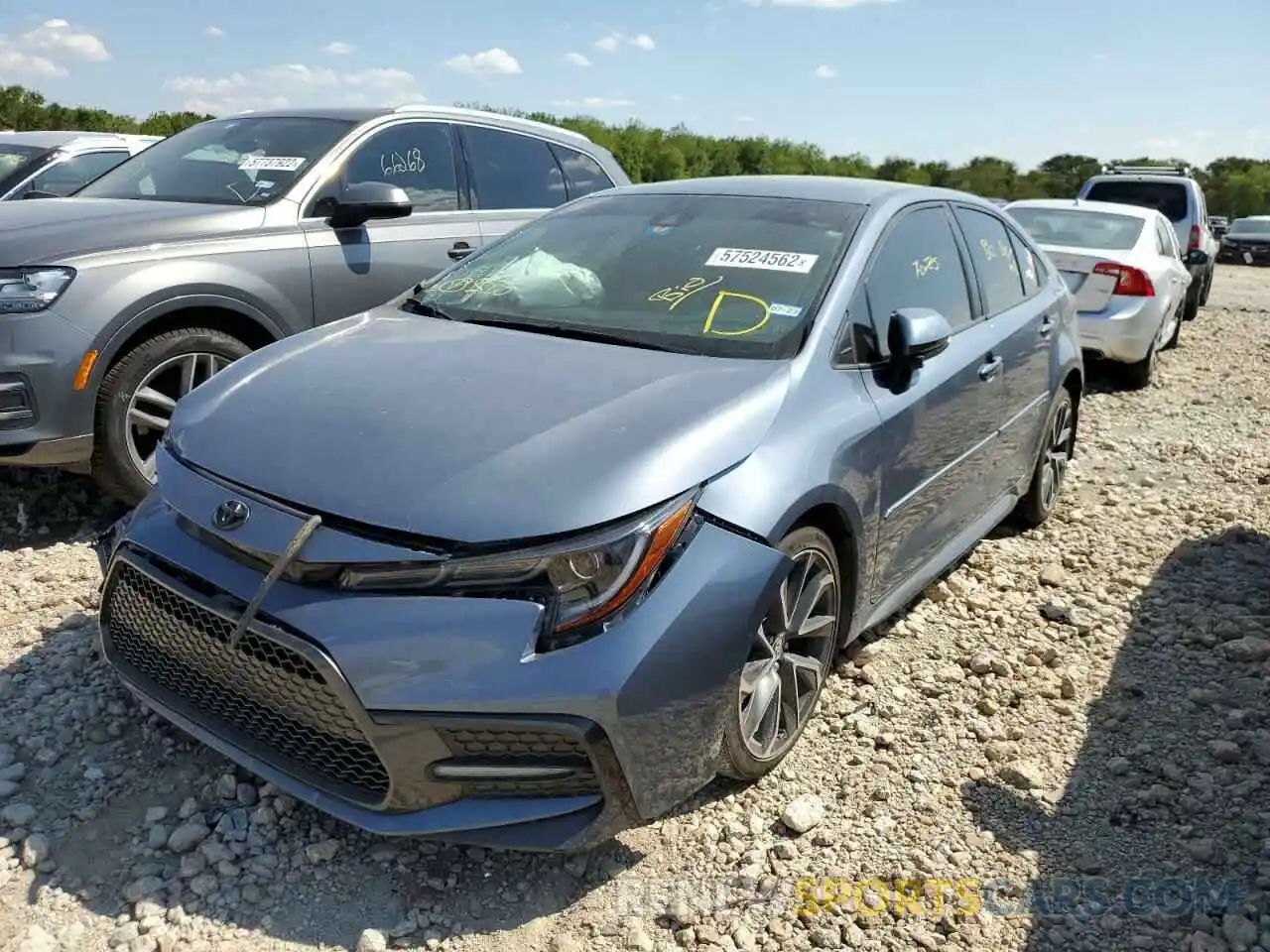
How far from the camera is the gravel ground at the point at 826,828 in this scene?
2355 mm

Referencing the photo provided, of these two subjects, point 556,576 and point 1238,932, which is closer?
point 556,576

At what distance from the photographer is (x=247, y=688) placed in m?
2.35

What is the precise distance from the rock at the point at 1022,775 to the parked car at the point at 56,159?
765cm

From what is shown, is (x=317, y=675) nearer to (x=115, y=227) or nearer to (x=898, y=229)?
(x=898, y=229)

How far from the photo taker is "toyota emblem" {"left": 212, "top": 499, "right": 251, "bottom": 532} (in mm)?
2361

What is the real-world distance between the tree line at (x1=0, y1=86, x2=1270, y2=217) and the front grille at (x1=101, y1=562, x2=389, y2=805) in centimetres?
1924

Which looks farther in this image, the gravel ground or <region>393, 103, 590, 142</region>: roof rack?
<region>393, 103, 590, 142</region>: roof rack

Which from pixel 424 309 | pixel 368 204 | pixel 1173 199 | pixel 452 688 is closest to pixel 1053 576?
pixel 424 309

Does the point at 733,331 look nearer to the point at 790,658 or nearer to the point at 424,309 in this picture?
the point at 790,658

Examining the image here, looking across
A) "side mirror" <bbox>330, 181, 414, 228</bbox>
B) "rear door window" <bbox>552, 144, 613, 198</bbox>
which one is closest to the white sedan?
"rear door window" <bbox>552, 144, 613, 198</bbox>

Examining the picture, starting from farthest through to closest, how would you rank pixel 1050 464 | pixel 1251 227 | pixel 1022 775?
pixel 1251 227
pixel 1050 464
pixel 1022 775

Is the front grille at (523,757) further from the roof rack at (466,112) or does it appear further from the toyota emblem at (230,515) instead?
the roof rack at (466,112)

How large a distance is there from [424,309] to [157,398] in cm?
135

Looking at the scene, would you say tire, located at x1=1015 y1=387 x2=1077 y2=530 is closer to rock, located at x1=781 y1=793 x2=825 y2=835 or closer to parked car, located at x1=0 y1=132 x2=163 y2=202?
rock, located at x1=781 y1=793 x2=825 y2=835
